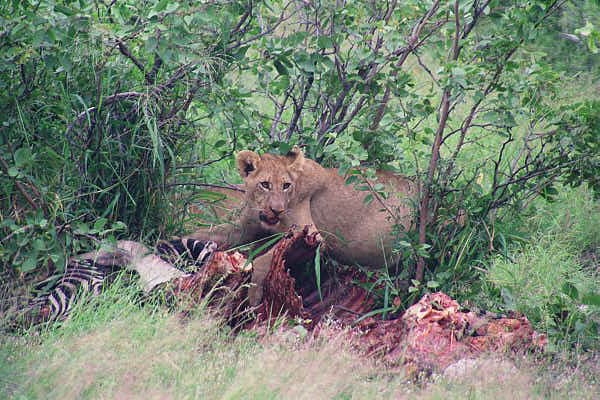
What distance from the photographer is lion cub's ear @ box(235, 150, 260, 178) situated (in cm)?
494

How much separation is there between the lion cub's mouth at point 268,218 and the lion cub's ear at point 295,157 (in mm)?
316

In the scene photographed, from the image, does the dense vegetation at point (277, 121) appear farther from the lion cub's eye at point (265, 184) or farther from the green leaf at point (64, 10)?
the lion cub's eye at point (265, 184)

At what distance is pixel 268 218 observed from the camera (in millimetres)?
4930

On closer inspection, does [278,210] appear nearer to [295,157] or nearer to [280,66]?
[295,157]

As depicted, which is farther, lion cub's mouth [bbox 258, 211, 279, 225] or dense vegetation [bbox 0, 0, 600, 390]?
lion cub's mouth [bbox 258, 211, 279, 225]

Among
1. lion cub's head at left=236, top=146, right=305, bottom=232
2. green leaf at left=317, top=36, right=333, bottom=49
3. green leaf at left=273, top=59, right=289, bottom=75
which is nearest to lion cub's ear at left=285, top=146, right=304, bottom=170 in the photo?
lion cub's head at left=236, top=146, right=305, bottom=232

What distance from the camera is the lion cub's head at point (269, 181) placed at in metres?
4.92

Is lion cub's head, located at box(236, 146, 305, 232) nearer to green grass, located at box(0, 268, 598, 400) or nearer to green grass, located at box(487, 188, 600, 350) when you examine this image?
green grass, located at box(0, 268, 598, 400)

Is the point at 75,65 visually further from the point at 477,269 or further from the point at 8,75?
the point at 477,269

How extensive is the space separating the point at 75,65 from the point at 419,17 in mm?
2020

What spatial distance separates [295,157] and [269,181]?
0.24 meters

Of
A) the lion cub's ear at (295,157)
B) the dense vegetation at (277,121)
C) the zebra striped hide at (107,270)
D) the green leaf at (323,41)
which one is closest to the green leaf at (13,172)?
the dense vegetation at (277,121)

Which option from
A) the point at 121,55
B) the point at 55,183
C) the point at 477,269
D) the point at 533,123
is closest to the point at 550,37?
the point at 533,123

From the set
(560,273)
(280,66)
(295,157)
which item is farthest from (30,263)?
(560,273)
